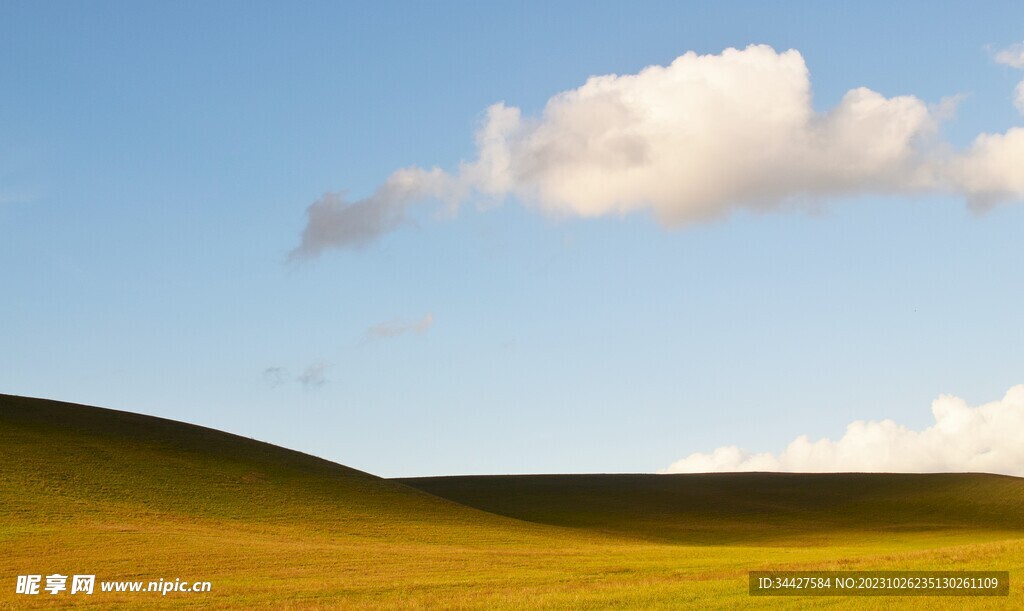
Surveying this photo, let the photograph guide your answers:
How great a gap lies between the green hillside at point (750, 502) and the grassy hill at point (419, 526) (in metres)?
0.32

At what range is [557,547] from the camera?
48.8 metres

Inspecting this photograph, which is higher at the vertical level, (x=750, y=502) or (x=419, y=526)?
(x=750, y=502)

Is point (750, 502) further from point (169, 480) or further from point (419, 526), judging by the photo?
point (169, 480)

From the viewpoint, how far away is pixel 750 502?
85562 millimetres

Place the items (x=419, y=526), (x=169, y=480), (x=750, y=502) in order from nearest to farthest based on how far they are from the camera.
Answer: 1. (x=419, y=526)
2. (x=169, y=480)
3. (x=750, y=502)

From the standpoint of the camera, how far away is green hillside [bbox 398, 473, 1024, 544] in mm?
72688

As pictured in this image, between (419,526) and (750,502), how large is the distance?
40.1 m

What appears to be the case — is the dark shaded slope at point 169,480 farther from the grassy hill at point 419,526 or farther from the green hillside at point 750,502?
the green hillside at point 750,502

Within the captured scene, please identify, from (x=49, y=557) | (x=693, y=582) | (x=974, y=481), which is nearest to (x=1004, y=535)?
(x=974, y=481)

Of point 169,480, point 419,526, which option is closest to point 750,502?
point 419,526

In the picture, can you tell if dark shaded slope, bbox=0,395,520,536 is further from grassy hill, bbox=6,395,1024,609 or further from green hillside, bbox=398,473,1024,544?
green hillside, bbox=398,473,1024,544

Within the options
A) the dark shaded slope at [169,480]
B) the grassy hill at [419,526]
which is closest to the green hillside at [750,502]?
the grassy hill at [419,526]

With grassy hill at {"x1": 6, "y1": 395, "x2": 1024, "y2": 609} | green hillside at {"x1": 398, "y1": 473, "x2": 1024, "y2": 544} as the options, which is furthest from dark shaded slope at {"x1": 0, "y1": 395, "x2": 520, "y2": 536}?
green hillside at {"x1": 398, "y1": 473, "x2": 1024, "y2": 544}

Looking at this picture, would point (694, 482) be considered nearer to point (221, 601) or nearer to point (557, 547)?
point (557, 547)
